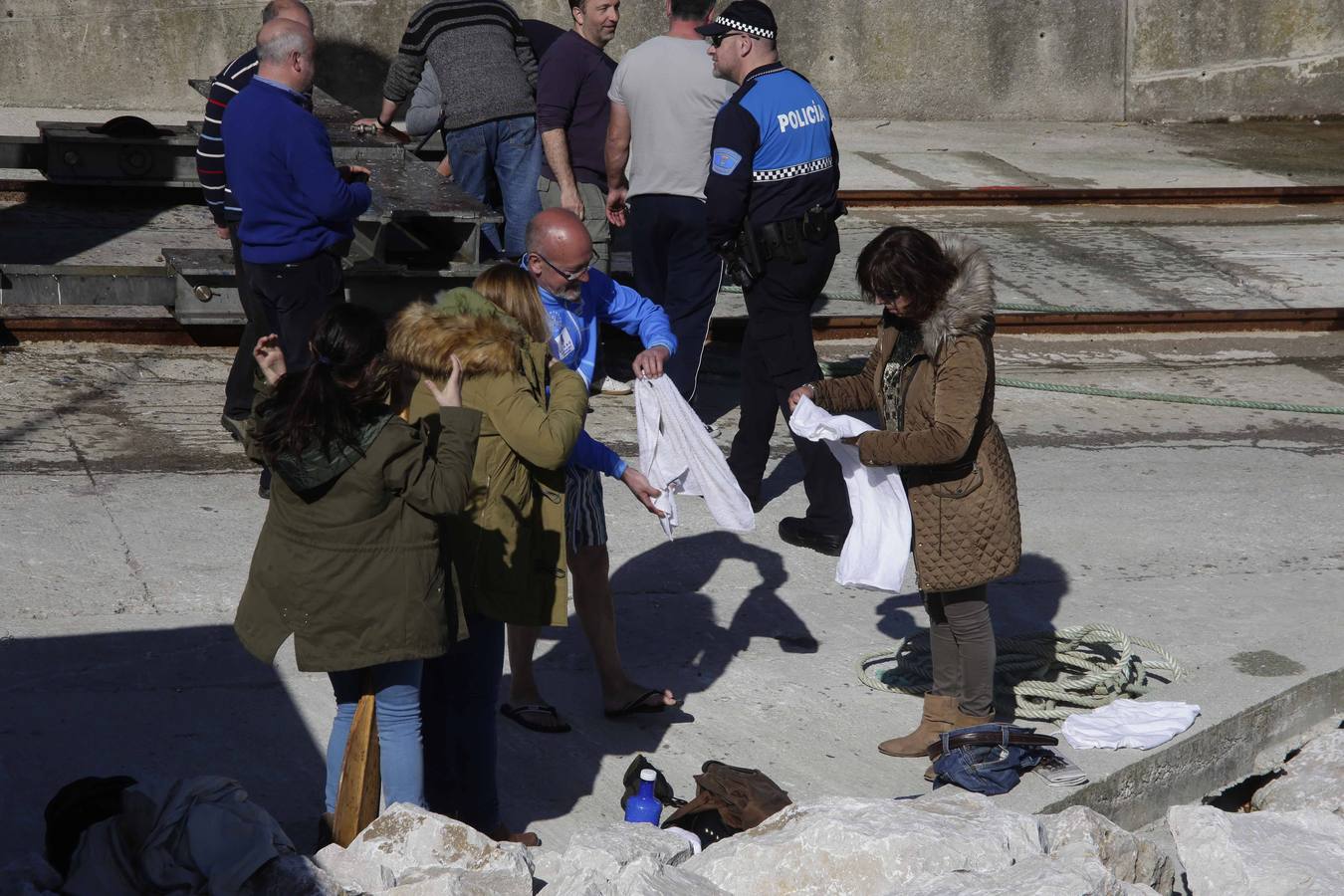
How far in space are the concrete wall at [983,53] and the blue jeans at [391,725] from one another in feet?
39.6

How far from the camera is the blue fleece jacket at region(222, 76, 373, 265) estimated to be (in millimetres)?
5754

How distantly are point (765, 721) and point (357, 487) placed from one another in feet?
6.26

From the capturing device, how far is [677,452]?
16.0ft

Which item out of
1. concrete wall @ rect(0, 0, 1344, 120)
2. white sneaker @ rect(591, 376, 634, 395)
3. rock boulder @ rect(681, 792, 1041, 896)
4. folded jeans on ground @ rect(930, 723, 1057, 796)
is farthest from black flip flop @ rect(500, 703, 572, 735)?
concrete wall @ rect(0, 0, 1344, 120)

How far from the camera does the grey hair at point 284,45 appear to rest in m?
5.69

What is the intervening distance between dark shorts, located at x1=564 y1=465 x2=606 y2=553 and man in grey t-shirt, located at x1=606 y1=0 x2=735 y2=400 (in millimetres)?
2409

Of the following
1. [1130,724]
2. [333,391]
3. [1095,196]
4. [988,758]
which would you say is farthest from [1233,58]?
[333,391]

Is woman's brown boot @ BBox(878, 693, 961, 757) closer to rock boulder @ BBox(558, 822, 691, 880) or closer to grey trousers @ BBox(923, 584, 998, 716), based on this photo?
grey trousers @ BBox(923, 584, 998, 716)

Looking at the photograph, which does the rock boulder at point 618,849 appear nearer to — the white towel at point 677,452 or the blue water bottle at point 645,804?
the blue water bottle at point 645,804

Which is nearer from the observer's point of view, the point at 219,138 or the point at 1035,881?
the point at 1035,881

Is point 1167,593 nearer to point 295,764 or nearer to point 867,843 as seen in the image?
point 867,843

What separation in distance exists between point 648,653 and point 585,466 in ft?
3.66

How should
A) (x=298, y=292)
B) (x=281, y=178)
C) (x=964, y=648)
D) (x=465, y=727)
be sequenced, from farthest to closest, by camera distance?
(x=298, y=292) → (x=281, y=178) → (x=964, y=648) → (x=465, y=727)

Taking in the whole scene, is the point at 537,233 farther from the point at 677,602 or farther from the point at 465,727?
the point at 677,602
